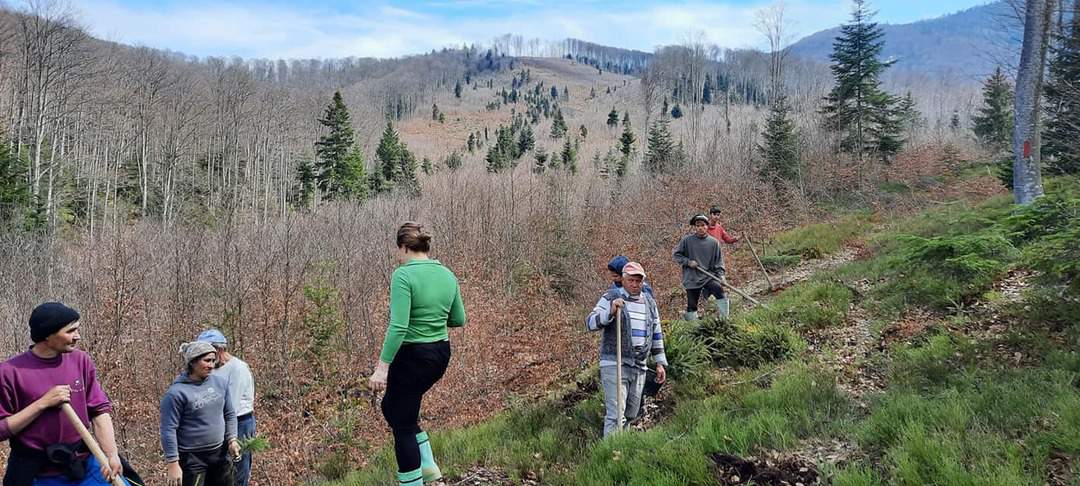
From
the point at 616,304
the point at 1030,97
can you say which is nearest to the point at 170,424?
the point at 616,304

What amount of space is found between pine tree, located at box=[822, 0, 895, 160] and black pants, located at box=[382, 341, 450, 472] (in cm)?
2955

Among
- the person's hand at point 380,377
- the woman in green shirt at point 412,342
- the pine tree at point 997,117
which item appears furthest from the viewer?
the pine tree at point 997,117

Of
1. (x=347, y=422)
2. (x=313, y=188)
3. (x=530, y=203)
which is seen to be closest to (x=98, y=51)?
(x=313, y=188)

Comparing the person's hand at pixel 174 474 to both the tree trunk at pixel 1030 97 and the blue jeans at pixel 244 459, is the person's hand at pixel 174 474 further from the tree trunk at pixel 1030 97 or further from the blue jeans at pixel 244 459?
the tree trunk at pixel 1030 97

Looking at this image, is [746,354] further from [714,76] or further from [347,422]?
[714,76]

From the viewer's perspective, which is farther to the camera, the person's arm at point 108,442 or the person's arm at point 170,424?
the person's arm at point 170,424

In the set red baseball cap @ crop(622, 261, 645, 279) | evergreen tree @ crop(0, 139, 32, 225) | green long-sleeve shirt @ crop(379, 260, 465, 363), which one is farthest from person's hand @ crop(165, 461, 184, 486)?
evergreen tree @ crop(0, 139, 32, 225)

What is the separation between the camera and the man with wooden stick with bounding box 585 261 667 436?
462 cm

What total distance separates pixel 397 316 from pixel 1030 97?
1436 centimetres

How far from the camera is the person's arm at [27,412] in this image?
281 centimetres

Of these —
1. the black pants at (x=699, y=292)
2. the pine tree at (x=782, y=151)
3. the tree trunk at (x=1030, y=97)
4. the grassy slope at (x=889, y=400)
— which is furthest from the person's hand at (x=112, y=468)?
the pine tree at (x=782, y=151)

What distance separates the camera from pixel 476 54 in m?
182

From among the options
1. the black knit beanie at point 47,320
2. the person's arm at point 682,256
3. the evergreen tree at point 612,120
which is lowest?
the person's arm at point 682,256

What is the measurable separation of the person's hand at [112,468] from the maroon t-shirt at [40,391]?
21 centimetres
